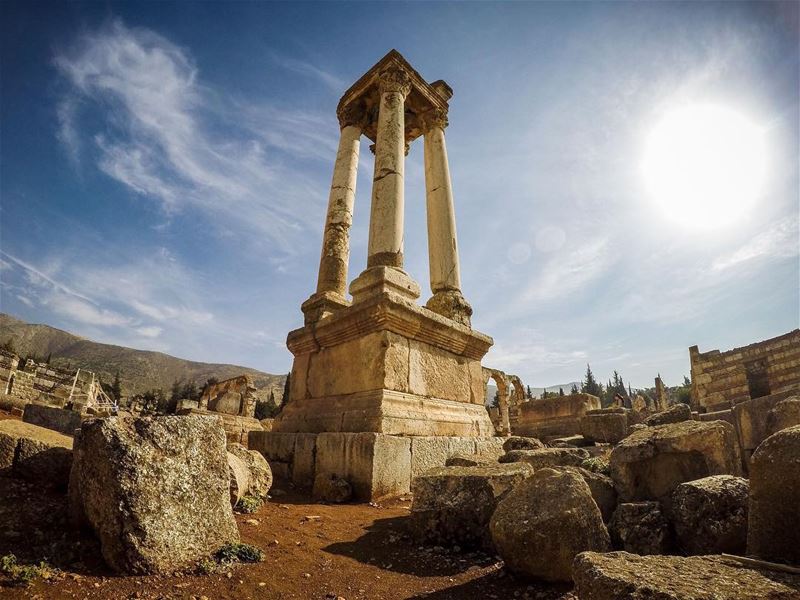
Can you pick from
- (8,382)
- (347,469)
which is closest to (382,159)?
(347,469)

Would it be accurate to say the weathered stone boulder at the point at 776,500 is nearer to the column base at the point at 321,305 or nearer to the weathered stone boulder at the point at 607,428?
the column base at the point at 321,305

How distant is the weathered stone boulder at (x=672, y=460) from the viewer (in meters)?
2.84

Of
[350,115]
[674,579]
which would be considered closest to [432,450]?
[674,579]

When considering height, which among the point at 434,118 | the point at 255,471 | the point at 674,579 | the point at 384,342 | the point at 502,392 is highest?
the point at 434,118

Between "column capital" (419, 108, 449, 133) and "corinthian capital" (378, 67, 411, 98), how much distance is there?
1.23 meters

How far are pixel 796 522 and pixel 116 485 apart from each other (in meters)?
3.07

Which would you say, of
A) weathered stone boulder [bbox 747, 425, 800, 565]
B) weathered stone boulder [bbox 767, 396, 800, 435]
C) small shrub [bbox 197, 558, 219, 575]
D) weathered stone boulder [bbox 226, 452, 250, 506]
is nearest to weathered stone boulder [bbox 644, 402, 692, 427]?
weathered stone boulder [bbox 767, 396, 800, 435]

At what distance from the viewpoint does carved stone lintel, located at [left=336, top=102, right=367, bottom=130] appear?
8.63m

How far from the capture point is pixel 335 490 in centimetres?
421

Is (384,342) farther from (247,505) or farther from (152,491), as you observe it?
(152,491)

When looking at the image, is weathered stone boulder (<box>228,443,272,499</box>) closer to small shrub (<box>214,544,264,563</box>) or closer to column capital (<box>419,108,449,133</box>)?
small shrub (<box>214,544,264,563</box>)

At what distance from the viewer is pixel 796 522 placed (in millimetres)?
1655

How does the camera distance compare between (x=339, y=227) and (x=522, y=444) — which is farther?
(x=339, y=227)

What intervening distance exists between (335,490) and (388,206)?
4.32 metres
